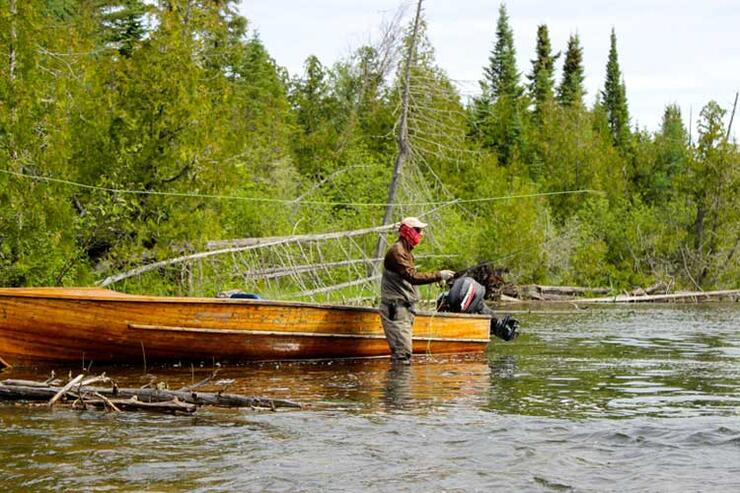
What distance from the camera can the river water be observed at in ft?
21.8

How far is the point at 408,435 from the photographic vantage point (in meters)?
8.09

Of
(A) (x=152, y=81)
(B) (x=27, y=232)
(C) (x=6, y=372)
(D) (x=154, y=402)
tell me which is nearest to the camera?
(D) (x=154, y=402)

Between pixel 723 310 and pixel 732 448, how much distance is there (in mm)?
19698

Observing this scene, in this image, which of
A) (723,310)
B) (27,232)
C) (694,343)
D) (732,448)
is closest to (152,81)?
(27,232)

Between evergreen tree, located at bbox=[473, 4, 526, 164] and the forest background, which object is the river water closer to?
the forest background

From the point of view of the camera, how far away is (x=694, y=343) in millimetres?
A: 16656

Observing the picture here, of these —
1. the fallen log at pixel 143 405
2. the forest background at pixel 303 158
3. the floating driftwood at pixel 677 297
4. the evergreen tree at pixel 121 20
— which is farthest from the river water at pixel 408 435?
the evergreen tree at pixel 121 20

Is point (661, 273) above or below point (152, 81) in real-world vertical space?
below

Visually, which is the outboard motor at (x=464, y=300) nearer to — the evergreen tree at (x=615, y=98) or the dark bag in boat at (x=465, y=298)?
the dark bag in boat at (x=465, y=298)

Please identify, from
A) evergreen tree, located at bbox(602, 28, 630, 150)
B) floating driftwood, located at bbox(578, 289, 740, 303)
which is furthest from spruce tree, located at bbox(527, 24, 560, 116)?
floating driftwood, located at bbox(578, 289, 740, 303)

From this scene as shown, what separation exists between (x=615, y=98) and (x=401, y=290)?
63.4 meters

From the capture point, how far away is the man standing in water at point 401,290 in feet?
41.1

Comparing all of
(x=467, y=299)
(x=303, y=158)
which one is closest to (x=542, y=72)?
(x=303, y=158)

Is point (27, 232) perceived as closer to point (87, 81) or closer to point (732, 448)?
point (87, 81)
